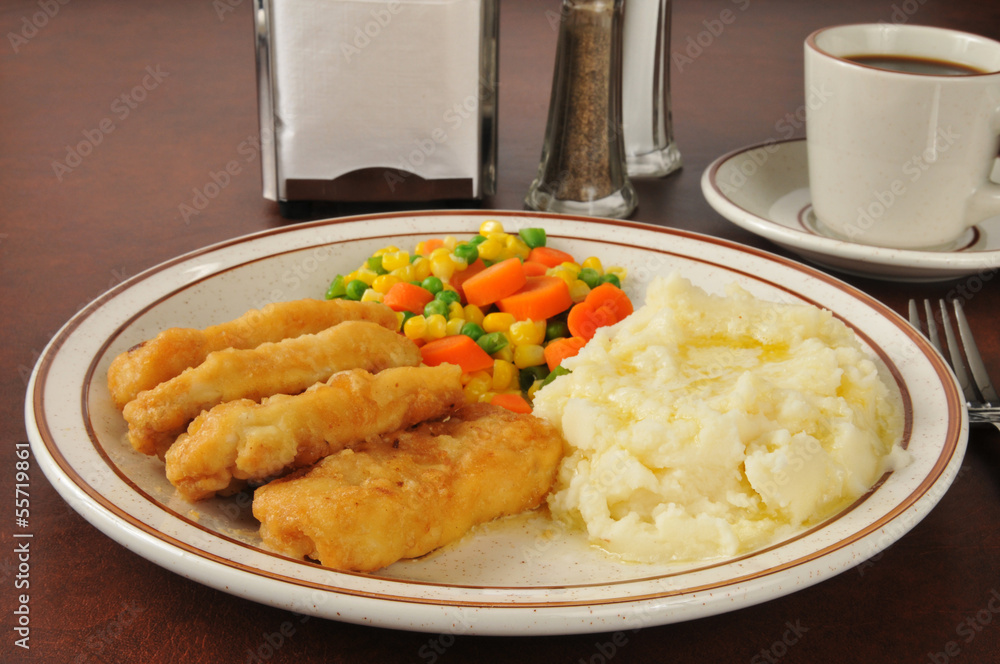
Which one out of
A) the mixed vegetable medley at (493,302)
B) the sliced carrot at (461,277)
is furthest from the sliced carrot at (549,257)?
the sliced carrot at (461,277)

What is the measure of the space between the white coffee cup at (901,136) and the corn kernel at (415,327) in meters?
2.07

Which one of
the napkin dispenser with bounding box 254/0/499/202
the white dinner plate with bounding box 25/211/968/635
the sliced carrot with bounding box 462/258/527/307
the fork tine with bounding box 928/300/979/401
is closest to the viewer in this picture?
the white dinner plate with bounding box 25/211/968/635

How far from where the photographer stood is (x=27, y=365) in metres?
3.32

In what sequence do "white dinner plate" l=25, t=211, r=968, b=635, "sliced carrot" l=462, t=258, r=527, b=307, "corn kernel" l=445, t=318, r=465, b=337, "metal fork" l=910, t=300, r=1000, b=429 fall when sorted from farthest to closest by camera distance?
"sliced carrot" l=462, t=258, r=527, b=307 < "corn kernel" l=445, t=318, r=465, b=337 < "metal fork" l=910, t=300, r=1000, b=429 < "white dinner plate" l=25, t=211, r=968, b=635

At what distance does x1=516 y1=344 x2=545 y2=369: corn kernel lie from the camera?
3.55m

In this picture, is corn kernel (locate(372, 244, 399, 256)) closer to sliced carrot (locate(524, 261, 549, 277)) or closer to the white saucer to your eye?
sliced carrot (locate(524, 261, 549, 277))

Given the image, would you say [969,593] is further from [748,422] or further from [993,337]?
[993,337]

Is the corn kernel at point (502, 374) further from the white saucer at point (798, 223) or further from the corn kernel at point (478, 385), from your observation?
the white saucer at point (798, 223)

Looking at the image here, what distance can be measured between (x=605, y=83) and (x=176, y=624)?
3144 millimetres

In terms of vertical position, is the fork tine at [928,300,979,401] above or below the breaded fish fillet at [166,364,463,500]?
below

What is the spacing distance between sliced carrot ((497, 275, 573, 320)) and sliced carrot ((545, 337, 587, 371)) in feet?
0.46

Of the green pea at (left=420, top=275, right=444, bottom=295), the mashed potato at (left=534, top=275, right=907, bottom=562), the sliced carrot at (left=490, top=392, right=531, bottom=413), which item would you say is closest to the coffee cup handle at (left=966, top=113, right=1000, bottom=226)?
the mashed potato at (left=534, top=275, right=907, bottom=562)

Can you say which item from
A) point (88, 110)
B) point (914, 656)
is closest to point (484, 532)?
point (914, 656)

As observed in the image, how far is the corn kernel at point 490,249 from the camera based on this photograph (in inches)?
150
